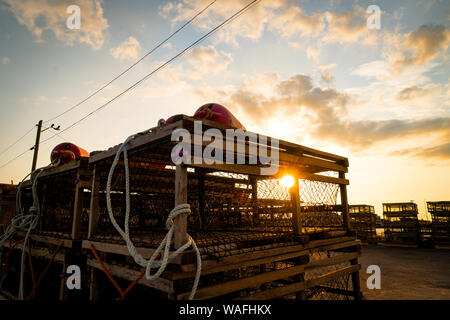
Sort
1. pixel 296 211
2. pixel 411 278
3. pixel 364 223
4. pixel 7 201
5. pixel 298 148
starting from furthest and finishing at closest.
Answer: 1. pixel 364 223
2. pixel 411 278
3. pixel 7 201
4. pixel 298 148
5. pixel 296 211

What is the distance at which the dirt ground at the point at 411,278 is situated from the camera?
6359mm

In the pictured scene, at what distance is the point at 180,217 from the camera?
2.61 metres

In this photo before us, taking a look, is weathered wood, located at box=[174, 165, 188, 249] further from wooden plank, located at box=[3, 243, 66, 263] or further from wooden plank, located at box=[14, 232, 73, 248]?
wooden plank, located at box=[3, 243, 66, 263]

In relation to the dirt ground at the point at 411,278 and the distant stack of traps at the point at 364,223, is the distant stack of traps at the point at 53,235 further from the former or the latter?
the distant stack of traps at the point at 364,223

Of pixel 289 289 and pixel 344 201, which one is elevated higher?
pixel 344 201

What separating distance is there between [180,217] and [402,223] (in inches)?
746

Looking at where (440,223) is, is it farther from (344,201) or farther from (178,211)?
(178,211)

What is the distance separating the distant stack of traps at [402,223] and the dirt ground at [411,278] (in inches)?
163

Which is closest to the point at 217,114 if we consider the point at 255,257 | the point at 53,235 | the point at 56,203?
the point at 255,257

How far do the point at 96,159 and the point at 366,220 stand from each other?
19.5m

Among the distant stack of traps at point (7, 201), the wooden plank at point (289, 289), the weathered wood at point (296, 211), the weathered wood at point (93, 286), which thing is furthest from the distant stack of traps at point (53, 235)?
the weathered wood at point (296, 211)

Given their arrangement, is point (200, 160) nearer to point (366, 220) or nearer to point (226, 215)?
point (226, 215)
